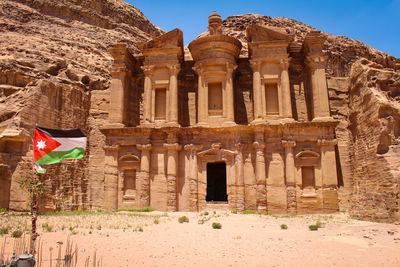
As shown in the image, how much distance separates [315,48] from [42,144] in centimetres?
2001

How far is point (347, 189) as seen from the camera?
22984mm

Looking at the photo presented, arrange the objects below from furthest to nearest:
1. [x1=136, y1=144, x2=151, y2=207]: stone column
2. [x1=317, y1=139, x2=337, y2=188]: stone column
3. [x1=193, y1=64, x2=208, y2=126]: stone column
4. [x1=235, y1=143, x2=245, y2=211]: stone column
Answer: [x1=193, y1=64, x2=208, y2=126]: stone column → [x1=136, y1=144, x2=151, y2=207]: stone column → [x1=235, y1=143, x2=245, y2=211]: stone column → [x1=317, y1=139, x2=337, y2=188]: stone column

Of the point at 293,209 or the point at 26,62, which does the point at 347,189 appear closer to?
the point at 293,209

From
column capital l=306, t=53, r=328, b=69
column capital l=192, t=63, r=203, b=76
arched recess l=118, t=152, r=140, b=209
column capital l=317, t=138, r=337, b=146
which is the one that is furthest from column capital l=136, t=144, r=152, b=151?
column capital l=306, t=53, r=328, b=69

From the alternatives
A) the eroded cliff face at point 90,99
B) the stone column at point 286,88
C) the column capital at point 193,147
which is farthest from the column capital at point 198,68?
the stone column at point 286,88

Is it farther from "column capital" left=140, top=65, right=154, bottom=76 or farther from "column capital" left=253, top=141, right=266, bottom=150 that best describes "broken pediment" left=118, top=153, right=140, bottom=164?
"column capital" left=253, top=141, right=266, bottom=150

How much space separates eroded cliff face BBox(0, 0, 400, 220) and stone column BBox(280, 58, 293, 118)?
231 centimetres

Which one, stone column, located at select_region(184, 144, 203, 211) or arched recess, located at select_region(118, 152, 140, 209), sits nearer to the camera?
stone column, located at select_region(184, 144, 203, 211)

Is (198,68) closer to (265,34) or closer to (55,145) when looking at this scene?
(265,34)

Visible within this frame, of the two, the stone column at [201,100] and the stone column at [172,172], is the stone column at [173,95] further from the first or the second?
the stone column at [172,172]

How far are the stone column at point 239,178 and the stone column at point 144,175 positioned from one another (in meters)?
5.90

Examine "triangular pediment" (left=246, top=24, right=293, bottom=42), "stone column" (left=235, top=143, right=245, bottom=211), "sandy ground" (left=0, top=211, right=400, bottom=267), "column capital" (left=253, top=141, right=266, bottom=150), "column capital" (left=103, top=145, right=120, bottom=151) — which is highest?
"triangular pediment" (left=246, top=24, right=293, bottom=42)

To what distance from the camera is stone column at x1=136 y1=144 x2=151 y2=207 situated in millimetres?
22812

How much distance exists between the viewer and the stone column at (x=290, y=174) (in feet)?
70.9
